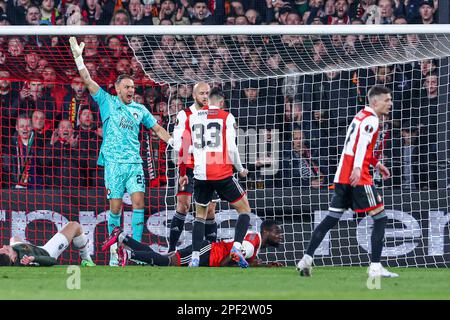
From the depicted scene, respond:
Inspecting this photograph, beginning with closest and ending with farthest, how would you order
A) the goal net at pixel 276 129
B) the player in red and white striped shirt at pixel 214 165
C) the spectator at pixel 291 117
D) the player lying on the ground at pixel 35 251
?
the player in red and white striped shirt at pixel 214 165 → the player lying on the ground at pixel 35 251 → the goal net at pixel 276 129 → the spectator at pixel 291 117

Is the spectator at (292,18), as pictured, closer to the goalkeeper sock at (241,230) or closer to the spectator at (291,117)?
the spectator at (291,117)

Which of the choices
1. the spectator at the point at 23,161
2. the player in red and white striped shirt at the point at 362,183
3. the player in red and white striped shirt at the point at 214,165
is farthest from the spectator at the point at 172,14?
the player in red and white striped shirt at the point at 362,183

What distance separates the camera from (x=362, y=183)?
9844 millimetres

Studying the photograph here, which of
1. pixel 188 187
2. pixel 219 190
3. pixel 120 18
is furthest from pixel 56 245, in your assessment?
pixel 120 18

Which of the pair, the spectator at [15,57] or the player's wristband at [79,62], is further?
the spectator at [15,57]

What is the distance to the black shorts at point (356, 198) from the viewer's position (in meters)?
9.83

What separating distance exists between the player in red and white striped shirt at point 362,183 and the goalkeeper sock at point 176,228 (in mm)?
2525

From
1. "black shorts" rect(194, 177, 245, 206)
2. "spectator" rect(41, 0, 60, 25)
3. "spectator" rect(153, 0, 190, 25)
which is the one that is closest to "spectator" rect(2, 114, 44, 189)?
"spectator" rect(41, 0, 60, 25)

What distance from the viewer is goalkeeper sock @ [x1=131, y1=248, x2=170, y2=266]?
37.0 ft

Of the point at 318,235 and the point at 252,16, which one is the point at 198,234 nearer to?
the point at 318,235

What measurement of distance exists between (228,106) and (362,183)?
14.4 ft

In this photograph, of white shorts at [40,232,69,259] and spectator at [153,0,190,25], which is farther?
spectator at [153,0,190,25]

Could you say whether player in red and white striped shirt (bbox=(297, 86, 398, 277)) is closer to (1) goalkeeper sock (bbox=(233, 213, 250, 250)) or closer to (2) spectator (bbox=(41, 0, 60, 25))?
(1) goalkeeper sock (bbox=(233, 213, 250, 250))

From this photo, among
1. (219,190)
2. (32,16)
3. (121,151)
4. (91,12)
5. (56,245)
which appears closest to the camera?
(219,190)
